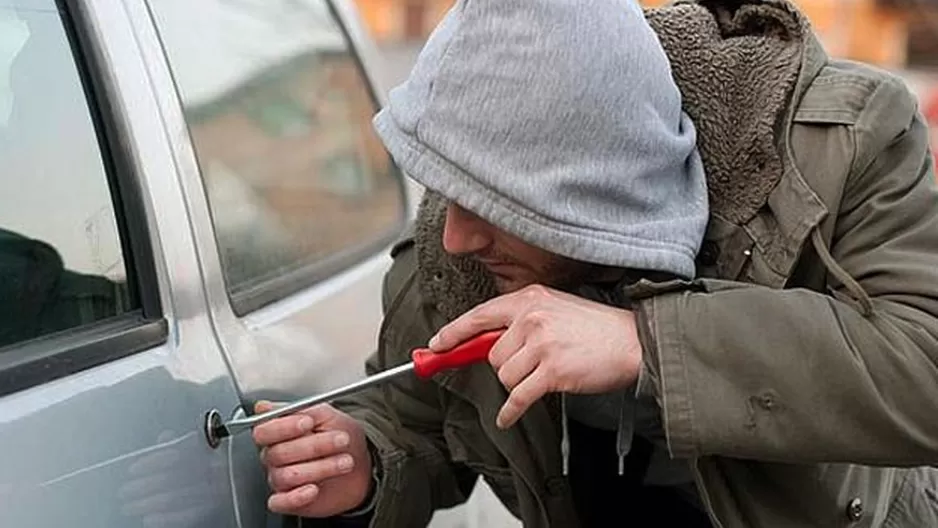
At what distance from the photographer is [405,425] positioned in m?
2.25

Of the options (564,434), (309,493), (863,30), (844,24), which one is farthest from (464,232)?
(863,30)

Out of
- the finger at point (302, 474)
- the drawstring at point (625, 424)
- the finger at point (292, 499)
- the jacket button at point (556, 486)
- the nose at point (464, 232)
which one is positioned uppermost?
the nose at point (464, 232)

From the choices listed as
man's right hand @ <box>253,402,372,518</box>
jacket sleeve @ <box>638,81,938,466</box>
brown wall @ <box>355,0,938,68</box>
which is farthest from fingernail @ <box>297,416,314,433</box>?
brown wall @ <box>355,0,938,68</box>

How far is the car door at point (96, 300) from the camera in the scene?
1.55 metres

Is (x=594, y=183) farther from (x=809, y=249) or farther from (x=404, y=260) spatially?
(x=404, y=260)

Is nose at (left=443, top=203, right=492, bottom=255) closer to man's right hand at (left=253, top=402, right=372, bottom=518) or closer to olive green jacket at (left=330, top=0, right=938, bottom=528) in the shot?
olive green jacket at (left=330, top=0, right=938, bottom=528)

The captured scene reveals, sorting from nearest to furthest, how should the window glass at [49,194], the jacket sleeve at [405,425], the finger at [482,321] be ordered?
the window glass at [49,194] < the finger at [482,321] < the jacket sleeve at [405,425]

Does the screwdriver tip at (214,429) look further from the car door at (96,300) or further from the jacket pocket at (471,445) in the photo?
the jacket pocket at (471,445)

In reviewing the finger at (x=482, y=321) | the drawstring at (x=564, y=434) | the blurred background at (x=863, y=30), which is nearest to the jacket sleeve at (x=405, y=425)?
the drawstring at (x=564, y=434)

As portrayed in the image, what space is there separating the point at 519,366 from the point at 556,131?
0.26 metres

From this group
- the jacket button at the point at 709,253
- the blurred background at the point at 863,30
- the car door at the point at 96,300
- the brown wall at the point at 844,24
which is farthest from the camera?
the blurred background at the point at 863,30

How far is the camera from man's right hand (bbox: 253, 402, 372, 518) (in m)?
1.97

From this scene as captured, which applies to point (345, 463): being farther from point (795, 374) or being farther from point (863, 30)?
point (863, 30)

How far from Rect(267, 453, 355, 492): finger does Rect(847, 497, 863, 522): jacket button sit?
0.64 metres
